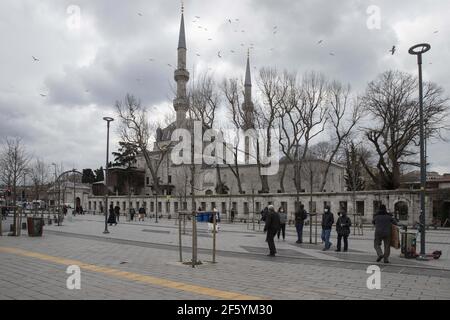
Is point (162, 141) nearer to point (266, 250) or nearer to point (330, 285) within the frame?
point (266, 250)

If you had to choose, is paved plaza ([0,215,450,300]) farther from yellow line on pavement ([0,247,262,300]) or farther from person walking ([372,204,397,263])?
person walking ([372,204,397,263])

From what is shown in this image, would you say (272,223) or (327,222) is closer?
(272,223)

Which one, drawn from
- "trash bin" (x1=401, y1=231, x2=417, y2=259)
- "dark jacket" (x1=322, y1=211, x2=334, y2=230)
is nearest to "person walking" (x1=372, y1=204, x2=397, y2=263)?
"trash bin" (x1=401, y1=231, x2=417, y2=259)

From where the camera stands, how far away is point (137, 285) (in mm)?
8781

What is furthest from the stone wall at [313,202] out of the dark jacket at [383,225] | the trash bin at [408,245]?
the dark jacket at [383,225]

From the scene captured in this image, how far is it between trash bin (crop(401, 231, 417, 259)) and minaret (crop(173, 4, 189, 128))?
45.1 metres

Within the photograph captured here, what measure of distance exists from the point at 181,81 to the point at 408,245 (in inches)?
2202

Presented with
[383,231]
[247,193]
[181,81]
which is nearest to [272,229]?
[383,231]

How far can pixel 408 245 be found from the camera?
1438 cm

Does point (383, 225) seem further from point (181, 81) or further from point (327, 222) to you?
point (181, 81)

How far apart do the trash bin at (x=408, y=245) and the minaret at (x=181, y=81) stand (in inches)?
1775
